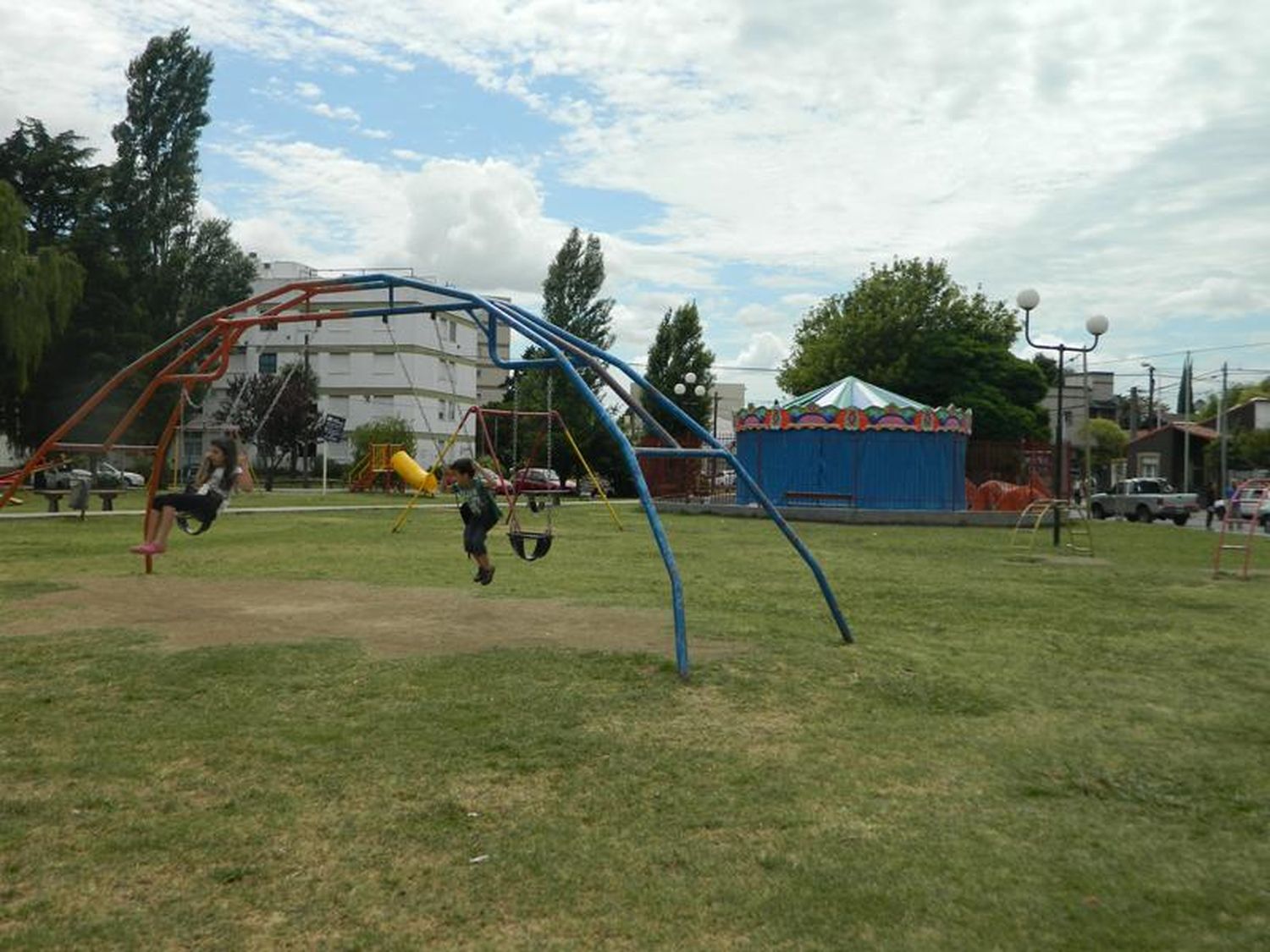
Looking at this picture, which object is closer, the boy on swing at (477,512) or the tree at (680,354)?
the boy on swing at (477,512)

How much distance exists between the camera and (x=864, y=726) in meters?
6.44

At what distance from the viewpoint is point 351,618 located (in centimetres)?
1013

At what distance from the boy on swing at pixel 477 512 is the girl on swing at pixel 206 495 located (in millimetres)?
2309

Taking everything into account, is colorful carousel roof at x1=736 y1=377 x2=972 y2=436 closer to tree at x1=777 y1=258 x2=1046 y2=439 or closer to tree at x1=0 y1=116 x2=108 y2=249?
tree at x1=777 y1=258 x2=1046 y2=439

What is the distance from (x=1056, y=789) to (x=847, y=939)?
2.17m

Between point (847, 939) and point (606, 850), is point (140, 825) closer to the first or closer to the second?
point (606, 850)

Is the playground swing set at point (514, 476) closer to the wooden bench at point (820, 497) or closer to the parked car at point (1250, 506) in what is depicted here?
the wooden bench at point (820, 497)

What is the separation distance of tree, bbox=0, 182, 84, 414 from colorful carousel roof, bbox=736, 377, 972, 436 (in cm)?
2220

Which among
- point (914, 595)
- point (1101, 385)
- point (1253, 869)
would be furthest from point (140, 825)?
point (1101, 385)

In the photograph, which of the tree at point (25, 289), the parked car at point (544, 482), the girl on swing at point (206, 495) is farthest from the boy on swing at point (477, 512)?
the tree at point (25, 289)

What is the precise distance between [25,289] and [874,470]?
26465 millimetres

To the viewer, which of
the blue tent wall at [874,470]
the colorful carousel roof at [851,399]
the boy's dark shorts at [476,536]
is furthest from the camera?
the colorful carousel roof at [851,399]

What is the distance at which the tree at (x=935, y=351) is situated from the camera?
1935 inches

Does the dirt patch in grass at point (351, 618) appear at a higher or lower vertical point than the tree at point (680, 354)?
lower
